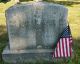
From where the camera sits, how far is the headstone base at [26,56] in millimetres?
6234

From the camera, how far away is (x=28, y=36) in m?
6.36

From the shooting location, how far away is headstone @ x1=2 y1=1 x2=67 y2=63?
6.16 metres

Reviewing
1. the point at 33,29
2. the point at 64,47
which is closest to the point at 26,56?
the point at 33,29

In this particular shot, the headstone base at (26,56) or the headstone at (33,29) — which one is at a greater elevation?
the headstone at (33,29)

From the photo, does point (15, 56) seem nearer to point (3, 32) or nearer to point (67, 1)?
point (3, 32)

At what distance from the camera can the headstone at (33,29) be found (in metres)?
6.16

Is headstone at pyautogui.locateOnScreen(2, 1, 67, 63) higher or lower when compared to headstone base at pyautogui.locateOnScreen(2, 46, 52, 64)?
higher

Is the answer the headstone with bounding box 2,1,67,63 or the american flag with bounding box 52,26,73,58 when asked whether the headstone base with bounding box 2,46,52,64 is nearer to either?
the headstone with bounding box 2,1,67,63

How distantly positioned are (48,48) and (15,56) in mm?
891

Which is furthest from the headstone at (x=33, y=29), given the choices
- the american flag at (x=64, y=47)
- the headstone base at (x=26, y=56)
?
the american flag at (x=64, y=47)

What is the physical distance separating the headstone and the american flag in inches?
6.5

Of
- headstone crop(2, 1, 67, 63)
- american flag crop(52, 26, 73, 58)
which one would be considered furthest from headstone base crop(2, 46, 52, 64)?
american flag crop(52, 26, 73, 58)

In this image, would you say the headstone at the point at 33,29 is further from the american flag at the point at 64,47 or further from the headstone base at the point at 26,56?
the american flag at the point at 64,47

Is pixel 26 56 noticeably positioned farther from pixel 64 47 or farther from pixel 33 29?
pixel 64 47
